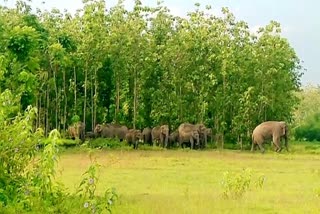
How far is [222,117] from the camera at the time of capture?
1571 inches

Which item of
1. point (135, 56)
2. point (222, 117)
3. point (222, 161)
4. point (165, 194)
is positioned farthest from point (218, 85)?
point (165, 194)

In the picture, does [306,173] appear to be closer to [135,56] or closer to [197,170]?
[197,170]

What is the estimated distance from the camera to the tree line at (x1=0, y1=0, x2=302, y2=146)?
3719 cm

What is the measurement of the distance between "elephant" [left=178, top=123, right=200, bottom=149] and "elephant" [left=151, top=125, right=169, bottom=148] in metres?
0.76

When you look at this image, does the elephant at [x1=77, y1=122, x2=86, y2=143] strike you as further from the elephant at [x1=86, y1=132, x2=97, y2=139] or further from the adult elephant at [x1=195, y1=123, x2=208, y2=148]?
the adult elephant at [x1=195, y1=123, x2=208, y2=148]

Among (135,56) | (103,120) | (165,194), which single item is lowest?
(165,194)

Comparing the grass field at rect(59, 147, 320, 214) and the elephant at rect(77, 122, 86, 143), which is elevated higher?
the elephant at rect(77, 122, 86, 143)

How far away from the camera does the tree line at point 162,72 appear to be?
37188 millimetres

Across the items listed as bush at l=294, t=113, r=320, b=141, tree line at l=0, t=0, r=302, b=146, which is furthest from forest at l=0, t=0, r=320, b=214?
bush at l=294, t=113, r=320, b=141

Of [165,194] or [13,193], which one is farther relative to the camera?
[165,194]

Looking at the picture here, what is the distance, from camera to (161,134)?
37969 millimetres

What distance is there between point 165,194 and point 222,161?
37.9 feet

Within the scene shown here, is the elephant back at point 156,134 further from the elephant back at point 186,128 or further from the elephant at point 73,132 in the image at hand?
the elephant at point 73,132

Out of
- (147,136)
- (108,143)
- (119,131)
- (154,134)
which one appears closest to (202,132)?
(154,134)
